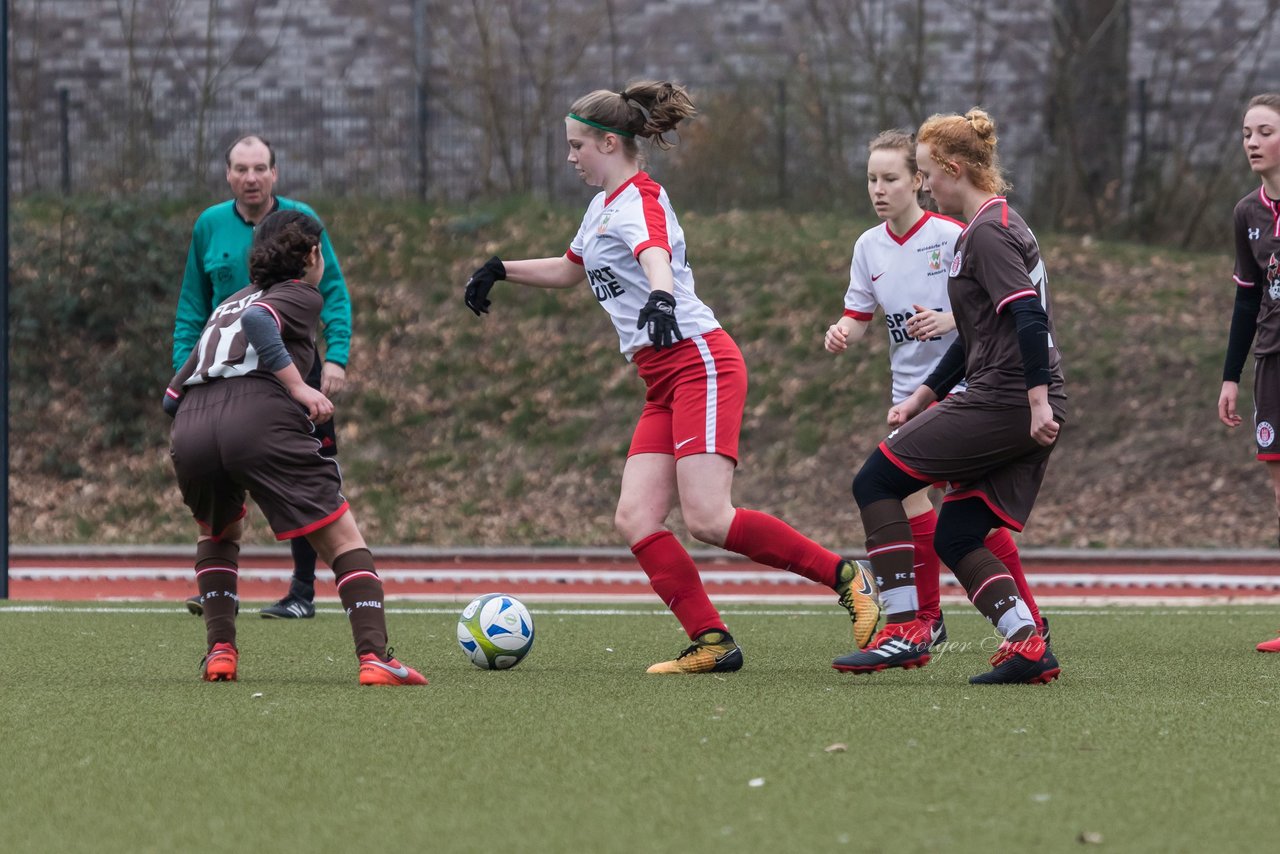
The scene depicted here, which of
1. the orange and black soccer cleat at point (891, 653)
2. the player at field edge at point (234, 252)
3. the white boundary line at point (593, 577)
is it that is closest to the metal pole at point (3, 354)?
the player at field edge at point (234, 252)

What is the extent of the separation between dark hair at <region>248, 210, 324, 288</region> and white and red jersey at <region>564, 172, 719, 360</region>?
36.4 inches

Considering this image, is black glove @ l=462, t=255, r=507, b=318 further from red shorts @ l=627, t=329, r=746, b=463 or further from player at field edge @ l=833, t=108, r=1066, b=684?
player at field edge @ l=833, t=108, r=1066, b=684

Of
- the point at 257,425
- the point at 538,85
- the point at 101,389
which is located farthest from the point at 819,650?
the point at 538,85

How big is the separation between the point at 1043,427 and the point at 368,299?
13.6 meters

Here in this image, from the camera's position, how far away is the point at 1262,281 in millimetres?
6695

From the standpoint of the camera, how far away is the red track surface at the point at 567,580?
33.7 ft

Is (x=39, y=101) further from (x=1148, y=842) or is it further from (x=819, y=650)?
(x=1148, y=842)

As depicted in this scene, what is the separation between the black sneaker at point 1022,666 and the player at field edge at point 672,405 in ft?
1.89

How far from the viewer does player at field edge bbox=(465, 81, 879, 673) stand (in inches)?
221

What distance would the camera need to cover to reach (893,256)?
21.5 feet

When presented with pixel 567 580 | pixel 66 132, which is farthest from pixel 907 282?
pixel 66 132

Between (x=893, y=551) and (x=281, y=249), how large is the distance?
2238 millimetres

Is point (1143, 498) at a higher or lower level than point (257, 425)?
lower

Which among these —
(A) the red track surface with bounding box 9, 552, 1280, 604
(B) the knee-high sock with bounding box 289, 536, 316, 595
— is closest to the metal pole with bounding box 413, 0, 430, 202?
(A) the red track surface with bounding box 9, 552, 1280, 604
